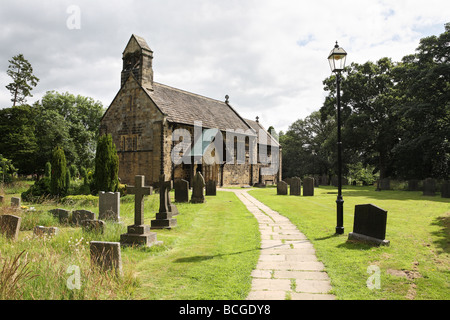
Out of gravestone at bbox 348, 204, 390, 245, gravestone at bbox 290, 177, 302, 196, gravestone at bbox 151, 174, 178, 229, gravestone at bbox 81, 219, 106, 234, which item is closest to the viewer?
gravestone at bbox 348, 204, 390, 245

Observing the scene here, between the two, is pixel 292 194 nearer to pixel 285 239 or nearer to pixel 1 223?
pixel 285 239

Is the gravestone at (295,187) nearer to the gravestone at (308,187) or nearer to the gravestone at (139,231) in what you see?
the gravestone at (308,187)

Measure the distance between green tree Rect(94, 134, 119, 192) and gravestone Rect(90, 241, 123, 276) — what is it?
1219 cm

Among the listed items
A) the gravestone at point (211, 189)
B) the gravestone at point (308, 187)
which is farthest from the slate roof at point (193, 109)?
the gravestone at point (308, 187)

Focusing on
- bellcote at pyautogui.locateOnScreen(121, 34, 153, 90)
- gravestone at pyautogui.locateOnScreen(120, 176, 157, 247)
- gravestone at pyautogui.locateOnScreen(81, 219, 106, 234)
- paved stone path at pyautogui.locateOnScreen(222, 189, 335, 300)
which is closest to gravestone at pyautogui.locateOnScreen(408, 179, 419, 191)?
paved stone path at pyautogui.locateOnScreen(222, 189, 335, 300)

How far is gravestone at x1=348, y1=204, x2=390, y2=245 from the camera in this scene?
6617mm

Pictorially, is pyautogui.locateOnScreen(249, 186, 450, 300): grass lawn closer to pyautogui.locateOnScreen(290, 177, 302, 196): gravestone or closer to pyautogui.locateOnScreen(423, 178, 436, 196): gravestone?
pyautogui.locateOnScreen(290, 177, 302, 196): gravestone

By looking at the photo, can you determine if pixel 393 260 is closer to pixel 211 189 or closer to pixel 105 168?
pixel 211 189

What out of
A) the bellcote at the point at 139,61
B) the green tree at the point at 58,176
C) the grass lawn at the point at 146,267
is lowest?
the grass lawn at the point at 146,267

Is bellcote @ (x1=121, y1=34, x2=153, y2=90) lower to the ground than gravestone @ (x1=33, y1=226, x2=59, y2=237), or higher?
higher

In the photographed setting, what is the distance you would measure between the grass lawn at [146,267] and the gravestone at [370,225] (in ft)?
8.25

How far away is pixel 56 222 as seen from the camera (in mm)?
9062

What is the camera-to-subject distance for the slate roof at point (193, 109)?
81.0 feet

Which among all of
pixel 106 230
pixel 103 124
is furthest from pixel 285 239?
pixel 103 124
